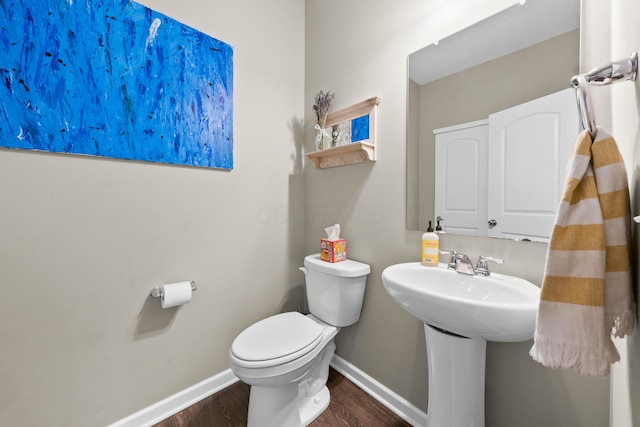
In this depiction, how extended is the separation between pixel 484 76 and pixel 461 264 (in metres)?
0.80

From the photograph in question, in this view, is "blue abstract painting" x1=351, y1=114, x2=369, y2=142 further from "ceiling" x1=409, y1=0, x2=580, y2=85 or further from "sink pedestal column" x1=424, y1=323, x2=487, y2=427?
"sink pedestal column" x1=424, y1=323, x2=487, y2=427

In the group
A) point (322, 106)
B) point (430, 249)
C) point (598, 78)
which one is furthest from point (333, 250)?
point (598, 78)

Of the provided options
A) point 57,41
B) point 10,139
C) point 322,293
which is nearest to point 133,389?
point 322,293

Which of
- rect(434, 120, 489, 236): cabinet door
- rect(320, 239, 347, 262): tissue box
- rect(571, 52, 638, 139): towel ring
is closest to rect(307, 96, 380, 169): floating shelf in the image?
rect(434, 120, 489, 236): cabinet door

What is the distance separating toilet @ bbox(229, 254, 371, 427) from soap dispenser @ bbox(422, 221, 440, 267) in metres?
0.36

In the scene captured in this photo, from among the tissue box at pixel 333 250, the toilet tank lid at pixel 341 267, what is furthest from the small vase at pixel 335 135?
the toilet tank lid at pixel 341 267

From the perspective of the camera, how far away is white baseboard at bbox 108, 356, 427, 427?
1196mm

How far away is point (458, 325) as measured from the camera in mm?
760

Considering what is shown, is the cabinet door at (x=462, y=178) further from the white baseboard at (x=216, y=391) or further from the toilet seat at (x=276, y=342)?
the white baseboard at (x=216, y=391)

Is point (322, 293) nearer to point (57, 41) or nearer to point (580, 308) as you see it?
point (580, 308)

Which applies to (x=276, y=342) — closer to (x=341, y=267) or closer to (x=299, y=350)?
(x=299, y=350)

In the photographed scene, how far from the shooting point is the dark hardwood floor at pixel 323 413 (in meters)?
1.22

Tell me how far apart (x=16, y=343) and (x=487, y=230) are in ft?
6.32

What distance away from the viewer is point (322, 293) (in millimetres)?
1427
